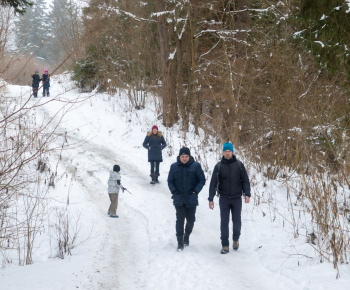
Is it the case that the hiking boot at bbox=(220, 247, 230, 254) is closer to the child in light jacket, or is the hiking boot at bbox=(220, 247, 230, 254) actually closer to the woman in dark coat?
the child in light jacket

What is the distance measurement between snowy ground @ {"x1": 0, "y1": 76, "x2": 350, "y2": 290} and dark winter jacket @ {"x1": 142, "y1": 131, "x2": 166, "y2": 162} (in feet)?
2.73

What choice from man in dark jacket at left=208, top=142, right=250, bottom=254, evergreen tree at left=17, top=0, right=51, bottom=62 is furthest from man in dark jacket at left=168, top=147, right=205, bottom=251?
evergreen tree at left=17, top=0, right=51, bottom=62

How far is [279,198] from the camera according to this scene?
29.7ft

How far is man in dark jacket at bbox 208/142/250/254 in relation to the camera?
21.0ft

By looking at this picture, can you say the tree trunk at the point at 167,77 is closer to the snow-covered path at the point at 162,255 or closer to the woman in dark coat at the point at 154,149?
the woman in dark coat at the point at 154,149

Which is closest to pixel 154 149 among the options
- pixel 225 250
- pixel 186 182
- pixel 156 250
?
pixel 186 182

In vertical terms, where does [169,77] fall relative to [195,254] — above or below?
above

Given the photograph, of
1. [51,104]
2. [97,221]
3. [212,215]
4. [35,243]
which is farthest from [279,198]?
[51,104]

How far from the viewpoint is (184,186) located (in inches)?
257

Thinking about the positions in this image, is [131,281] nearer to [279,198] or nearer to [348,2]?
[279,198]

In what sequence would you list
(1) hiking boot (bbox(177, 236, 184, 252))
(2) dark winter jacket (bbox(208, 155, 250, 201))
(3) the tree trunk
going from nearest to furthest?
1. (2) dark winter jacket (bbox(208, 155, 250, 201))
2. (1) hiking boot (bbox(177, 236, 184, 252))
3. (3) the tree trunk

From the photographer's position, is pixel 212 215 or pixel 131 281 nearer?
pixel 131 281

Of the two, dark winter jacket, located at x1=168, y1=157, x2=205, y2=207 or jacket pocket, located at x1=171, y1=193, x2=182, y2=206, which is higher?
dark winter jacket, located at x1=168, y1=157, x2=205, y2=207

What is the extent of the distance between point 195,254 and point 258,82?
7.69 m
